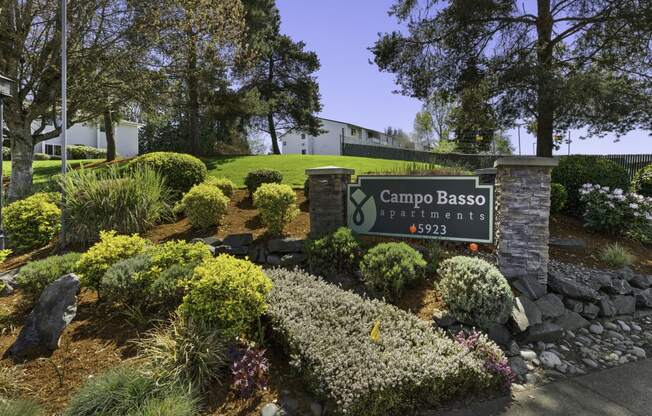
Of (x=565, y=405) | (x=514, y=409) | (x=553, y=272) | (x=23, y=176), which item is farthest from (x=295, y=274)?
(x=23, y=176)

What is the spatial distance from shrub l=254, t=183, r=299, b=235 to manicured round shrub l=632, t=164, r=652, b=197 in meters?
8.14

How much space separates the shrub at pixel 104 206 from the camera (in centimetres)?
607

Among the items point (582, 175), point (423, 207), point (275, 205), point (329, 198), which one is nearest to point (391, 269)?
point (423, 207)

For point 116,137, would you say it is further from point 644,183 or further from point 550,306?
point 550,306

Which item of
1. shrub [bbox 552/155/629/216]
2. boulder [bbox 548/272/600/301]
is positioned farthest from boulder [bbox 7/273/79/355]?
shrub [bbox 552/155/629/216]

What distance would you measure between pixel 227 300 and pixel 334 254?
1.91 meters

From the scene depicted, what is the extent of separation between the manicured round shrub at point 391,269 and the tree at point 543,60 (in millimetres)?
6439

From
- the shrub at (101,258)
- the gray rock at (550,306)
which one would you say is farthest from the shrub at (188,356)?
the gray rock at (550,306)

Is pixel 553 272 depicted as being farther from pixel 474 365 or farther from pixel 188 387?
pixel 188 387

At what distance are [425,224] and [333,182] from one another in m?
1.45

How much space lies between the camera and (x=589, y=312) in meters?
4.20

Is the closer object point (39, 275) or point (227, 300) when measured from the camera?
point (227, 300)

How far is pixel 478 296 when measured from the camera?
351 centimetres

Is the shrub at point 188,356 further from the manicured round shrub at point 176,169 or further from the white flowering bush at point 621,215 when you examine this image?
the white flowering bush at point 621,215
